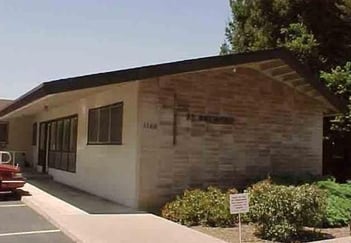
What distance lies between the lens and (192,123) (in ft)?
42.4

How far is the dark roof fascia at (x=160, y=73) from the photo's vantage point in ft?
35.2

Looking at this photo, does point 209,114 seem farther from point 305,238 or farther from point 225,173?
point 305,238

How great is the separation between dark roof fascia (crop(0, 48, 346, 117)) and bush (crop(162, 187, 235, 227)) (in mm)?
2947

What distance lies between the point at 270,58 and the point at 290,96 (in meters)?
2.20

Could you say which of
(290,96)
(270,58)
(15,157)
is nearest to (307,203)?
(270,58)

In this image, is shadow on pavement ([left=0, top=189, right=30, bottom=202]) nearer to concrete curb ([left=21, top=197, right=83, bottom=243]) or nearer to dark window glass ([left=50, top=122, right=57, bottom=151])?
concrete curb ([left=21, top=197, right=83, bottom=243])

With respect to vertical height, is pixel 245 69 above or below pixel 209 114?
above

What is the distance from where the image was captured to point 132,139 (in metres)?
12.2

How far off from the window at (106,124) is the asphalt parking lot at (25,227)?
9.39ft

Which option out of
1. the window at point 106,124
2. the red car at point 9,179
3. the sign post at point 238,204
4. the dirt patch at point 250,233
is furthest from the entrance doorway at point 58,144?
the sign post at point 238,204

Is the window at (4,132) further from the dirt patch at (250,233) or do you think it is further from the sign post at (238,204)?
the sign post at (238,204)

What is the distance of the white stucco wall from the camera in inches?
482

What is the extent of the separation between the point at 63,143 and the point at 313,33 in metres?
10.6

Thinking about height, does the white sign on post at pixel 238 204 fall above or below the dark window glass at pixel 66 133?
below
